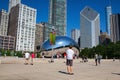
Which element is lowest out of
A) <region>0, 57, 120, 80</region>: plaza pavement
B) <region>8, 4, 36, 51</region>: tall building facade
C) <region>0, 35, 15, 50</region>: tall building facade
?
<region>0, 57, 120, 80</region>: plaza pavement

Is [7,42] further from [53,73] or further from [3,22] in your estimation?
[53,73]

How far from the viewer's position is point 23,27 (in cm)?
17525

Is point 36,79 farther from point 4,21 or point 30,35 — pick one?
point 4,21

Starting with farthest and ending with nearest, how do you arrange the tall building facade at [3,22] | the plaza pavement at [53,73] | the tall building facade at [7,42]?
the tall building facade at [3,22] < the tall building facade at [7,42] < the plaza pavement at [53,73]

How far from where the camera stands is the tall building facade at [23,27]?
171000 mm

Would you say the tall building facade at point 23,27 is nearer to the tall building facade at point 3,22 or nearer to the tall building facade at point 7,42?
the tall building facade at point 7,42

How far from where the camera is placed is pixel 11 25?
621ft

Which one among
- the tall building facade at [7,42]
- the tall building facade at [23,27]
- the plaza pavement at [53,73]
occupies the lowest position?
the plaza pavement at [53,73]

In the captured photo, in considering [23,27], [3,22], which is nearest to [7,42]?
[23,27]

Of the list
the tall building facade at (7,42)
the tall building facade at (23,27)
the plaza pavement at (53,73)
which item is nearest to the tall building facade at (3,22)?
the tall building facade at (23,27)

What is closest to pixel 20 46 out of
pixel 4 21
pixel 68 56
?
pixel 4 21

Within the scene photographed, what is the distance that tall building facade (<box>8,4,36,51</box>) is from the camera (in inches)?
6732

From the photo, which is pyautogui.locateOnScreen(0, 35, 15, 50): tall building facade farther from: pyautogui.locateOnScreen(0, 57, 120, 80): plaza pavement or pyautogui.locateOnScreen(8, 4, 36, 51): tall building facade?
pyautogui.locateOnScreen(0, 57, 120, 80): plaza pavement

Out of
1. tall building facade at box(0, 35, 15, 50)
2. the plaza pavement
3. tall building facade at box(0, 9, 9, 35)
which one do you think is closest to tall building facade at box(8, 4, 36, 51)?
tall building facade at box(0, 35, 15, 50)
